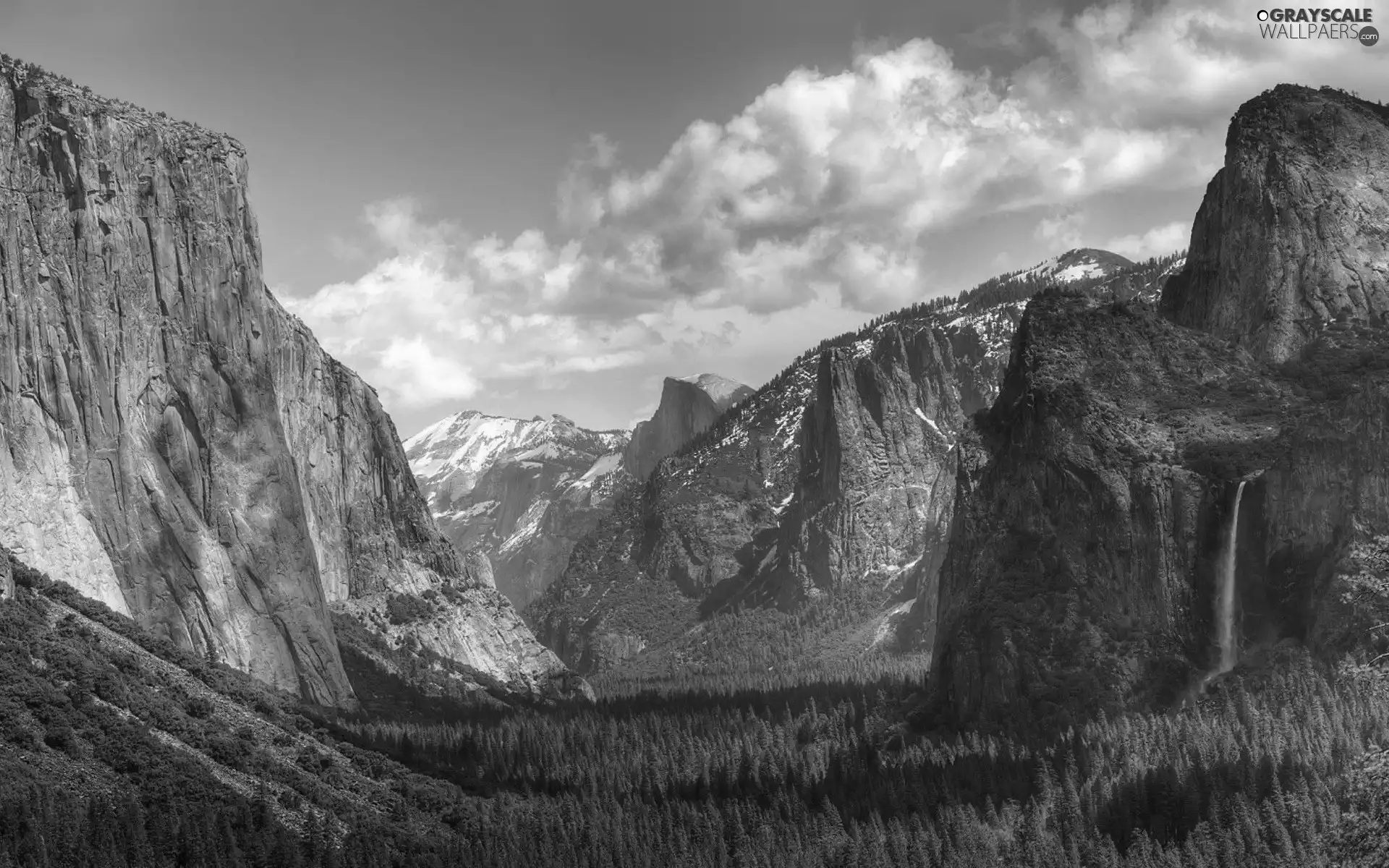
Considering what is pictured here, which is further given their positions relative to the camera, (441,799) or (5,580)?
(441,799)

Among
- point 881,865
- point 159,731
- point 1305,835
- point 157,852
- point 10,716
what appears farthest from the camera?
point 881,865

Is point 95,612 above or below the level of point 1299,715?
above

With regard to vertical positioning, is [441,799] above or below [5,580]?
below

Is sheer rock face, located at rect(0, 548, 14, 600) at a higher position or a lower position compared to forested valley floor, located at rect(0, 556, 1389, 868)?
higher

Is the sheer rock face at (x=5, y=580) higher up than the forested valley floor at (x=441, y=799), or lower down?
higher up

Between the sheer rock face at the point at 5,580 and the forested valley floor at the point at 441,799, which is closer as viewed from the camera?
the forested valley floor at the point at 441,799

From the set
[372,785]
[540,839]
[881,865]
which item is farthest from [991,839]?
[372,785]

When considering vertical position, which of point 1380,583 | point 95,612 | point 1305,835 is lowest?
point 1305,835

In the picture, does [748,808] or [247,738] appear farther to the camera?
[748,808]

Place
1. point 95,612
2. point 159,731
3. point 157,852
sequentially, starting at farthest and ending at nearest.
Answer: point 95,612
point 159,731
point 157,852

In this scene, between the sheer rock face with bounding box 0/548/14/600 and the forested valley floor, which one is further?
the sheer rock face with bounding box 0/548/14/600

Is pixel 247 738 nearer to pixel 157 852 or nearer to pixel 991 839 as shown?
pixel 157 852
